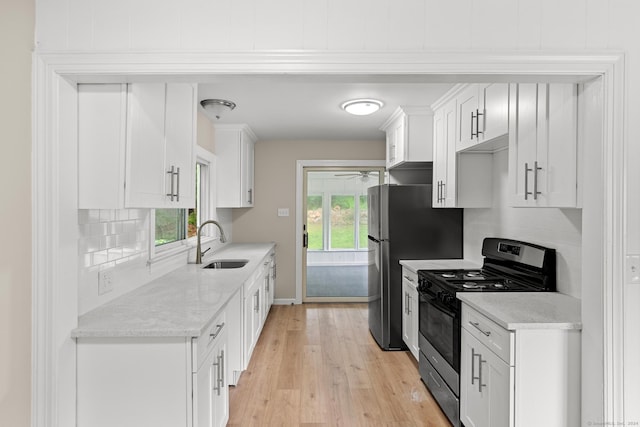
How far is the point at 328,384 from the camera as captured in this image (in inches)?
111

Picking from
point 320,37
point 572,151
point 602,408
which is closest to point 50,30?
point 320,37

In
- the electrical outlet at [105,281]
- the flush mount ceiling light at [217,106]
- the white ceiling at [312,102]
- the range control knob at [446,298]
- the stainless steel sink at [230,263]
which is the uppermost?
the white ceiling at [312,102]

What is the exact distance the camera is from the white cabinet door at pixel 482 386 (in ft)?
5.58

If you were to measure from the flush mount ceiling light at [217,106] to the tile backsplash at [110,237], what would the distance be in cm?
134

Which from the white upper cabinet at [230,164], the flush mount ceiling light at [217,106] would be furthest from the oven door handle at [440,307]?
the white upper cabinet at [230,164]

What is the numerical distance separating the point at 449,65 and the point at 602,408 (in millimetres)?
1428

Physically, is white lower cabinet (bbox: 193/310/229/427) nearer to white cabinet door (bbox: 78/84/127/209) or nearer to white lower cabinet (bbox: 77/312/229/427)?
white lower cabinet (bbox: 77/312/229/427)

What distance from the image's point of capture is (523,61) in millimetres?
1349

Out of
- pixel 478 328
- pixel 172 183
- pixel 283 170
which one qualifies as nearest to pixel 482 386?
pixel 478 328

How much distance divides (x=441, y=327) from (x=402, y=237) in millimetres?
1140

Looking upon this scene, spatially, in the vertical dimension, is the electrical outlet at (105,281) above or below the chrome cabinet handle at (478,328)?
above

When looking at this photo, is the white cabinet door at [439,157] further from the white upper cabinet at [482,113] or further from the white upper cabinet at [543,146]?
the white upper cabinet at [543,146]

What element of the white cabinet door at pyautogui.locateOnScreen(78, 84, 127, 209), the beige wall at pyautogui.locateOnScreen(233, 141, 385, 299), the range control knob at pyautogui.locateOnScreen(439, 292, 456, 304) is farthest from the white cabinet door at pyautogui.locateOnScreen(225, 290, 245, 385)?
the beige wall at pyautogui.locateOnScreen(233, 141, 385, 299)

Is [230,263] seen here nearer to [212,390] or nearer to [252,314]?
[252,314]
